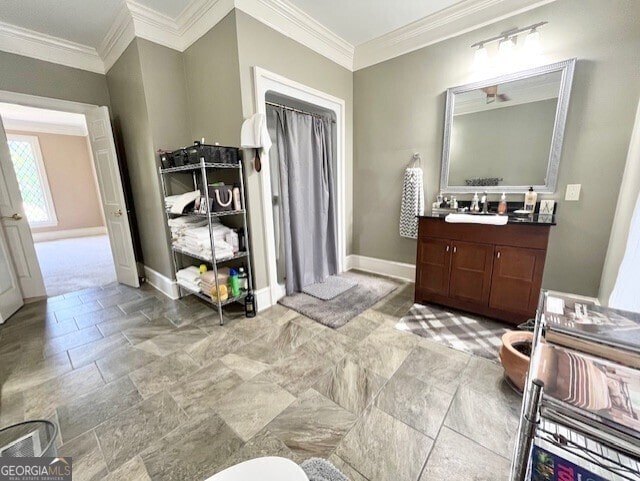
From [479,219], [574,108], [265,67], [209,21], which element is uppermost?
[209,21]

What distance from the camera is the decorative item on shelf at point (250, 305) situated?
241cm

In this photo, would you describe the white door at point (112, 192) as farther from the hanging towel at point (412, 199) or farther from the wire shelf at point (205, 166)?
the hanging towel at point (412, 199)

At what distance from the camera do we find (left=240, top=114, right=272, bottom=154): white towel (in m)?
2.11

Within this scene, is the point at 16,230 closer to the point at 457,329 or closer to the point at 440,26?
the point at 457,329

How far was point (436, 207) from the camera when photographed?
2.76 meters

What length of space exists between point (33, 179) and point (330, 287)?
802 centimetres

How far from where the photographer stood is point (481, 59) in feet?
7.55

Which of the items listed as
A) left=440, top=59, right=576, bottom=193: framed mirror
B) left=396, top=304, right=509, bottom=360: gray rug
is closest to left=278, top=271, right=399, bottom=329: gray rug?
left=396, top=304, right=509, bottom=360: gray rug

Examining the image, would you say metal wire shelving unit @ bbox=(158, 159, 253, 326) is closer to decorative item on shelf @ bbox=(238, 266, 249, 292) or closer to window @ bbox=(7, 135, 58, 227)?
decorative item on shelf @ bbox=(238, 266, 249, 292)

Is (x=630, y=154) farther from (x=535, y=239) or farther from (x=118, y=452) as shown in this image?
(x=118, y=452)

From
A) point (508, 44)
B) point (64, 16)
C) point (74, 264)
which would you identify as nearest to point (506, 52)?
point (508, 44)

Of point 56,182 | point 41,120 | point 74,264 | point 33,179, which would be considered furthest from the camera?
point 56,182

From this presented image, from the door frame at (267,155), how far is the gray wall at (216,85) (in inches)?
8.2

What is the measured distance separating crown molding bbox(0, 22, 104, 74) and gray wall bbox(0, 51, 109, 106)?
0.05 metres
